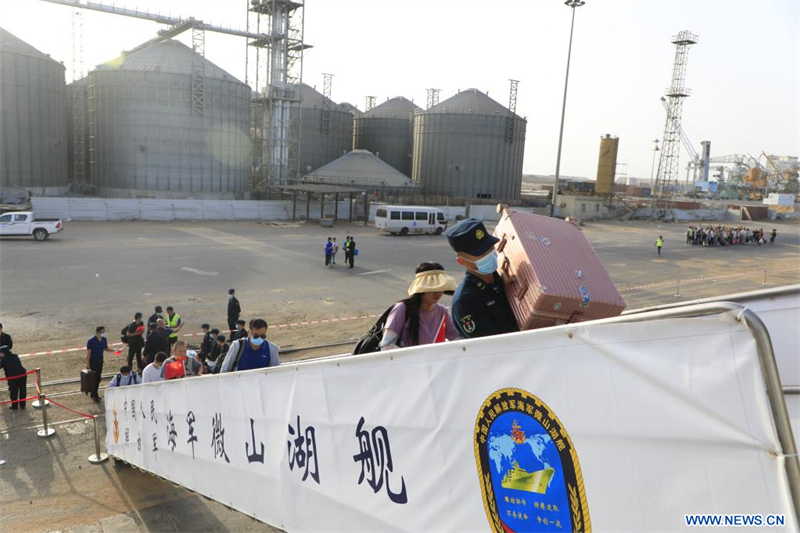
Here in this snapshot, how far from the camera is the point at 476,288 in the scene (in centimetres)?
370

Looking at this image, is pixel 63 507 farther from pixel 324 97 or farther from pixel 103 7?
pixel 324 97

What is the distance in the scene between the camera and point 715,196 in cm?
12675

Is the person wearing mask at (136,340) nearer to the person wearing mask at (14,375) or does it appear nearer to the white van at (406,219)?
the person wearing mask at (14,375)

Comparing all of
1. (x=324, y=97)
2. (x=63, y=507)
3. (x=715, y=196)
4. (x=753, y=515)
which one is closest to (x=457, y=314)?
(x=753, y=515)

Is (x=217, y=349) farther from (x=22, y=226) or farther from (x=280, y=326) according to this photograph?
(x=22, y=226)

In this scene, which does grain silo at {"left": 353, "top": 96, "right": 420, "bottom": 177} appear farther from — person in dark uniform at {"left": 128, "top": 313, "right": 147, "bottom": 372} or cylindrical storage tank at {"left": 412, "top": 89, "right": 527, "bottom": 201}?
person in dark uniform at {"left": 128, "top": 313, "right": 147, "bottom": 372}

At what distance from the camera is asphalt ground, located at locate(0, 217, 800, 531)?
7262 millimetres

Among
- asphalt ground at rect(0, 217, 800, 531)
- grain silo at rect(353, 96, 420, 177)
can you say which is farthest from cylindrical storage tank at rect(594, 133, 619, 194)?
asphalt ground at rect(0, 217, 800, 531)

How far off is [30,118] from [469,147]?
4000 centimetres

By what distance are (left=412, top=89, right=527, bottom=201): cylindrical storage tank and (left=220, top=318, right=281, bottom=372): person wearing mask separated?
183ft

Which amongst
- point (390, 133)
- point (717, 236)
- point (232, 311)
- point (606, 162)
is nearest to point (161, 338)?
point (232, 311)

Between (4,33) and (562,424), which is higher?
(4,33)

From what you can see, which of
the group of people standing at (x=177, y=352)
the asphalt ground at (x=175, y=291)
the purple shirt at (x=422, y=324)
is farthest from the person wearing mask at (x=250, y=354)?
the asphalt ground at (x=175, y=291)

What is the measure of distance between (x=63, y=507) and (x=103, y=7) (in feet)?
162
